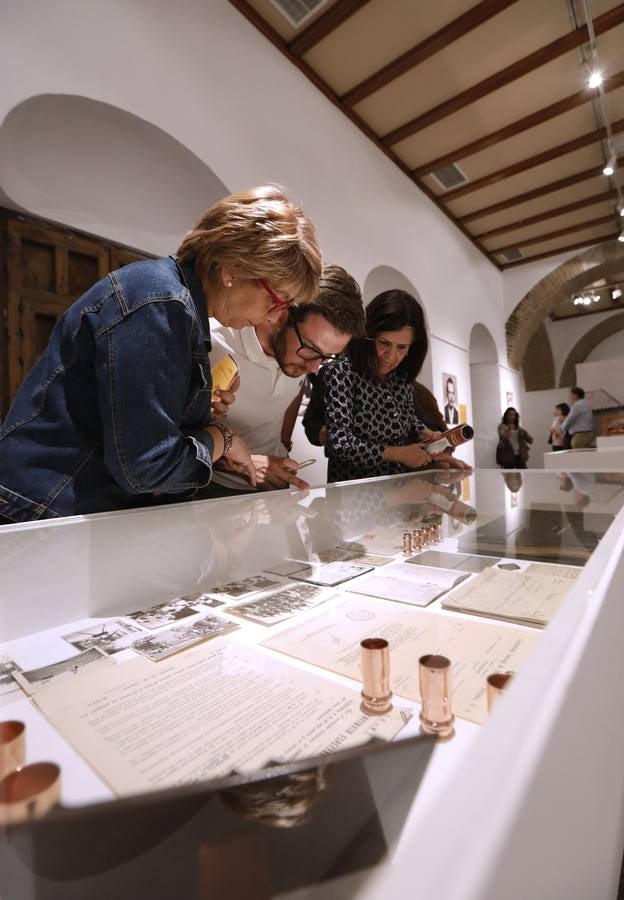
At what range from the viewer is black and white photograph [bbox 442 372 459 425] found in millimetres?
6582

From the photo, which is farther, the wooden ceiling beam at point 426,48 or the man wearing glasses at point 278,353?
the wooden ceiling beam at point 426,48

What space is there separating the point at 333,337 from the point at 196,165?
2.45 metres

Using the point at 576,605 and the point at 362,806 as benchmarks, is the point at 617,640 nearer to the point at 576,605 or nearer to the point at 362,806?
the point at 576,605

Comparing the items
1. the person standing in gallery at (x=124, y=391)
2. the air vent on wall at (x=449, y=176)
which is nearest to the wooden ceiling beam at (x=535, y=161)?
the air vent on wall at (x=449, y=176)

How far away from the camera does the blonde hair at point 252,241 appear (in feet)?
3.66

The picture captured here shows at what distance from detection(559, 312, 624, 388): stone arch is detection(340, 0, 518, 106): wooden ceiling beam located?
455 inches

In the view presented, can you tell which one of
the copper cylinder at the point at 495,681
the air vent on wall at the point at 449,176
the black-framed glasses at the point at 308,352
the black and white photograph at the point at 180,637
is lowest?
the black and white photograph at the point at 180,637

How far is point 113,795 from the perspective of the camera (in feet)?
0.96

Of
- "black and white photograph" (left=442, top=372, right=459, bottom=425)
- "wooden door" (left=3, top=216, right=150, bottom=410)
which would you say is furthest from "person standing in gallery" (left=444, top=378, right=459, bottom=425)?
"wooden door" (left=3, top=216, right=150, bottom=410)

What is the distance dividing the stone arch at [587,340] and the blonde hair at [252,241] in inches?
576

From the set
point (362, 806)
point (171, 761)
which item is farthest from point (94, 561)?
point (362, 806)

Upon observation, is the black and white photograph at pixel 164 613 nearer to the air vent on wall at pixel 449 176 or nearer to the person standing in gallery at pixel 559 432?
the air vent on wall at pixel 449 176

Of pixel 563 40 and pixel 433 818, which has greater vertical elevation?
pixel 563 40

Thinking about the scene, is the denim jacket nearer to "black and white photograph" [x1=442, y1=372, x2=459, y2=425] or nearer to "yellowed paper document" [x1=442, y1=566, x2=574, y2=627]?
"yellowed paper document" [x1=442, y1=566, x2=574, y2=627]
